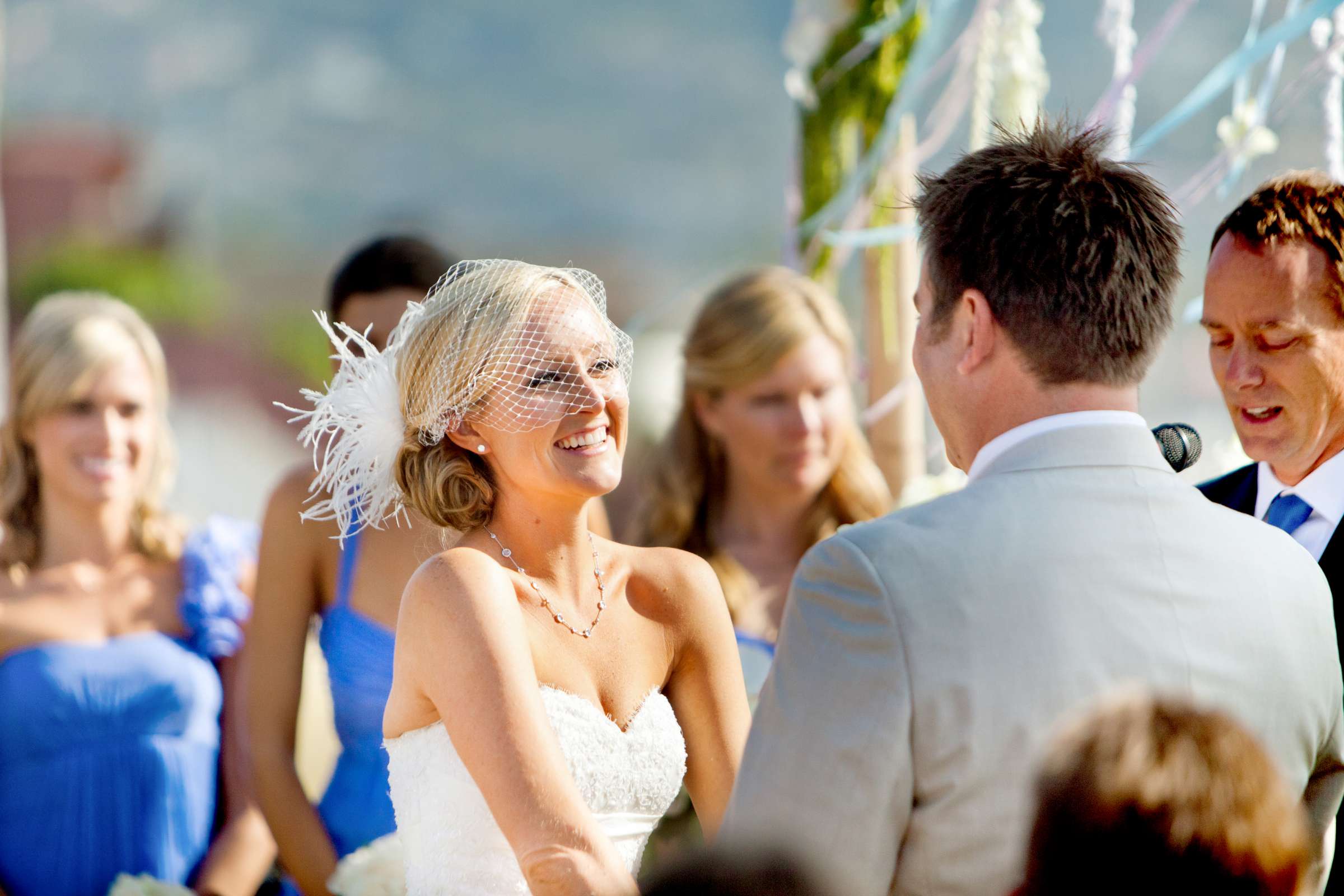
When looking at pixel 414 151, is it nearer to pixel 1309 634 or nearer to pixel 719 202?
pixel 719 202

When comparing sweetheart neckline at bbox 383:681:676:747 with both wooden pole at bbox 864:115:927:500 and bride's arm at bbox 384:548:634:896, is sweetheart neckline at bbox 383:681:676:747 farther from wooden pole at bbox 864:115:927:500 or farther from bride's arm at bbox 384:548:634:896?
wooden pole at bbox 864:115:927:500

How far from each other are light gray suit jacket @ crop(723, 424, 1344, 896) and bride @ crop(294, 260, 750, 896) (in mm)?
503

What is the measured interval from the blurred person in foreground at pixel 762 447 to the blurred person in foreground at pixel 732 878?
2.68m

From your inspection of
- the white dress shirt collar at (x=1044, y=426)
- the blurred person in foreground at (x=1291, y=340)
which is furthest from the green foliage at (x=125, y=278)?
the white dress shirt collar at (x=1044, y=426)

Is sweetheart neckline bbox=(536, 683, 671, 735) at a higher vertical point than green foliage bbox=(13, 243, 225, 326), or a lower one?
lower

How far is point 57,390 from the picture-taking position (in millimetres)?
3766

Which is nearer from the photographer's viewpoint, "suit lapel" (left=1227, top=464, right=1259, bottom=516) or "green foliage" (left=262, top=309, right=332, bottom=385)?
"suit lapel" (left=1227, top=464, right=1259, bottom=516)

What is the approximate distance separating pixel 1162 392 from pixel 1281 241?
5.04m

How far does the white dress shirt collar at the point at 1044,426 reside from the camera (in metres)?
1.83

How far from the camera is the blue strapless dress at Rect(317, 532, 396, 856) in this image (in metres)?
3.13

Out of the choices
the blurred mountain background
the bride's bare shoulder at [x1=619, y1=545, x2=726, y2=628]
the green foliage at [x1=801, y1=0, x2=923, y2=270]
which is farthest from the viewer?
the blurred mountain background

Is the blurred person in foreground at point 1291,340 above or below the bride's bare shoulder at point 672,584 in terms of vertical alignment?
above

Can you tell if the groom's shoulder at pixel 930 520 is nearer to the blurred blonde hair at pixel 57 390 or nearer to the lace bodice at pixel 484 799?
the lace bodice at pixel 484 799

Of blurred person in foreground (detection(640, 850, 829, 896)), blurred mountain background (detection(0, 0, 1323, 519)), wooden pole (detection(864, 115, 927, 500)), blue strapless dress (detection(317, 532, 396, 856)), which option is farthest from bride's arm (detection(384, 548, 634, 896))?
blurred mountain background (detection(0, 0, 1323, 519))
